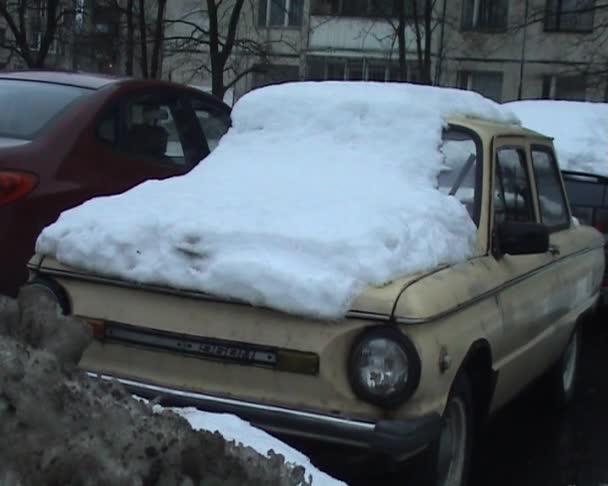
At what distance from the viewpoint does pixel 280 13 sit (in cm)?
4053

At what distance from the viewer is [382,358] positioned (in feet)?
12.3

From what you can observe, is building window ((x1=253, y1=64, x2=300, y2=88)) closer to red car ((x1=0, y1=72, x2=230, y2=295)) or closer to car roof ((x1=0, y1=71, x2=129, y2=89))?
red car ((x1=0, y1=72, x2=230, y2=295))

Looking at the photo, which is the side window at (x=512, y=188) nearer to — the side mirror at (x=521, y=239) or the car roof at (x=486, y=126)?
the car roof at (x=486, y=126)

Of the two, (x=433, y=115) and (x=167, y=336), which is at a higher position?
(x=433, y=115)

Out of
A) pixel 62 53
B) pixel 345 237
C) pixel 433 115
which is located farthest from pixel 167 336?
pixel 62 53

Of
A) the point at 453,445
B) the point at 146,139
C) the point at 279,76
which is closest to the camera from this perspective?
the point at 453,445

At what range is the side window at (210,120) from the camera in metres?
7.33

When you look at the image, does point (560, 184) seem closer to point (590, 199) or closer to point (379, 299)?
point (590, 199)

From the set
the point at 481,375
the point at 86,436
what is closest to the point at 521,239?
the point at 481,375

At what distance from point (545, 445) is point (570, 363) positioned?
90 cm

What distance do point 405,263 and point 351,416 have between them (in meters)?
0.65

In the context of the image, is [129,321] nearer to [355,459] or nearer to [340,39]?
[355,459]

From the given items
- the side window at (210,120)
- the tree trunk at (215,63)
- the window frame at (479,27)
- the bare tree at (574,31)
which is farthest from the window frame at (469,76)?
the side window at (210,120)

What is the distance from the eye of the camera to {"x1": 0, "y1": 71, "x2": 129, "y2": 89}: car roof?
6.50 metres
